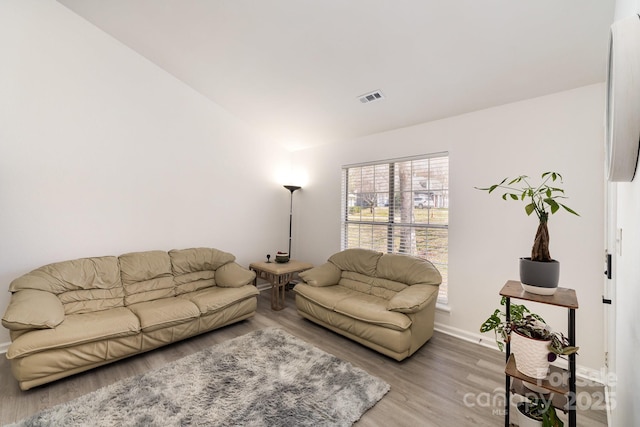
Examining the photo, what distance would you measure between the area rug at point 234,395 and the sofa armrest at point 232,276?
0.96 meters

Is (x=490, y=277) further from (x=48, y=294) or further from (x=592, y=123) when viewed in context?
(x=48, y=294)

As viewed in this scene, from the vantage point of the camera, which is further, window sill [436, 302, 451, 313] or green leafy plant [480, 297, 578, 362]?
window sill [436, 302, 451, 313]

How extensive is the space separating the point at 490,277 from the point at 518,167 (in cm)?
119

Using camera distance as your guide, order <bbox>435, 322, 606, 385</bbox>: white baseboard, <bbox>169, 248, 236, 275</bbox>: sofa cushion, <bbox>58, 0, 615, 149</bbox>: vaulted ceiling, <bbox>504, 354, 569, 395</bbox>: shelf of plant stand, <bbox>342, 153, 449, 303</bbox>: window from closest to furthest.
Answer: <bbox>504, 354, 569, 395</bbox>: shelf of plant stand, <bbox>58, 0, 615, 149</bbox>: vaulted ceiling, <bbox>435, 322, 606, 385</bbox>: white baseboard, <bbox>342, 153, 449, 303</bbox>: window, <bbox>169, 248, 236, 275</bbox>: sofa cushion

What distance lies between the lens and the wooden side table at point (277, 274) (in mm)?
3861

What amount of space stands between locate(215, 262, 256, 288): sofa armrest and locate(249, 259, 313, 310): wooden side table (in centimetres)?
35

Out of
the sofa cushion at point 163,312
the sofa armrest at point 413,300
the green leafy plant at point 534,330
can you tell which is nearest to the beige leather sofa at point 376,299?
the sofa armrest at point 413,300

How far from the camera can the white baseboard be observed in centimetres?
234

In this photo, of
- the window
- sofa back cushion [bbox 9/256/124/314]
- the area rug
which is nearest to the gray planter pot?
the area rug

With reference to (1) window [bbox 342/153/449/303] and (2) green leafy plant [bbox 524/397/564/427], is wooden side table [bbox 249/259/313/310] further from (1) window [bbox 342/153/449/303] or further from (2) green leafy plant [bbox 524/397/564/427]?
(2) green leafy plant [bbox 524/397/564/427]

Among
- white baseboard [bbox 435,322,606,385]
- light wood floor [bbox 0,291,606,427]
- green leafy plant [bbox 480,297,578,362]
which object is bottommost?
light wood floor [bbox 0,291,606,427]

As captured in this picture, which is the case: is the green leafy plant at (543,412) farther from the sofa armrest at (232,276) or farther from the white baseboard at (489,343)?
the sofa armrest at (232,276)

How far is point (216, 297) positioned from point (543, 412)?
2939mm

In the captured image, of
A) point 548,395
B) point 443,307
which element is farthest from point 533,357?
point 443,307
